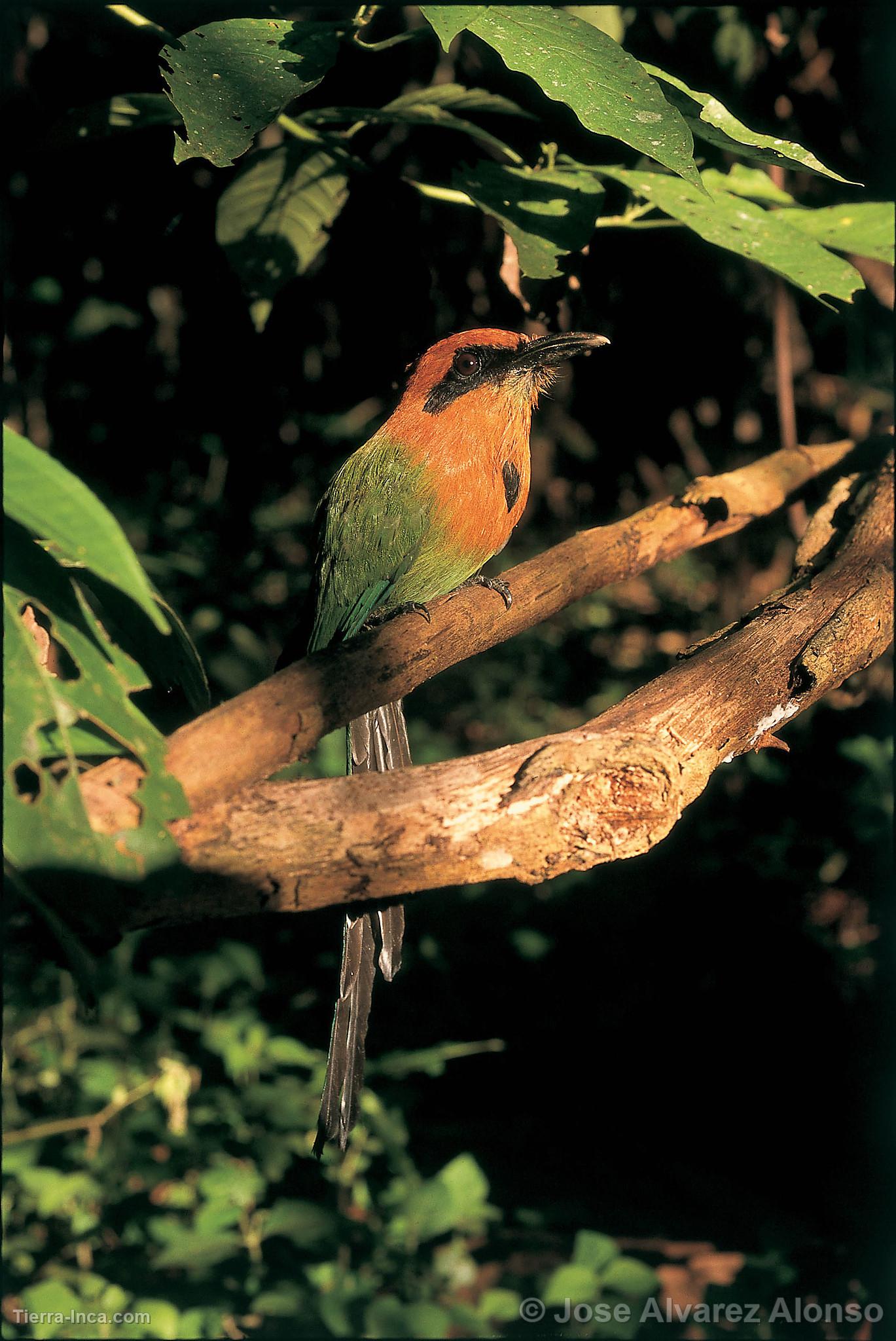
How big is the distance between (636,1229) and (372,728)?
1876 millimetres

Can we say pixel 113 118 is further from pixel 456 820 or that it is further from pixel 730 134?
pixel 456 820

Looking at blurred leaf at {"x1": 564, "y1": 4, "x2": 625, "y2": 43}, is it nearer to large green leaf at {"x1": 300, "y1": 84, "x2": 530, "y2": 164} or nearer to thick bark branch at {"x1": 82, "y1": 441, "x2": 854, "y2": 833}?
large green leaf at {"x1": 300, "y1": 84, "x2": 530, "y2": 164}

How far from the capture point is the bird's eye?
1.94 metres

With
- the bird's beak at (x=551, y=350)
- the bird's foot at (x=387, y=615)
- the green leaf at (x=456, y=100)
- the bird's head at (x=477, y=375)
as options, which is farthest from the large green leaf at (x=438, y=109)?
the bird's foot at (x=387, y=615)

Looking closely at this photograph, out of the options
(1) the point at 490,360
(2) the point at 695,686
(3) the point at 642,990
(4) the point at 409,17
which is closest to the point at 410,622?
(2) the point at 695,686

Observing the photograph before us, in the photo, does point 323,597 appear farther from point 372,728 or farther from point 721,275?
point 721,275

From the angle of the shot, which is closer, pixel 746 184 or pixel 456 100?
pixel 456 100

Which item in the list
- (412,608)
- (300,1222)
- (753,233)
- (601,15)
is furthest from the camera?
(300,1222)

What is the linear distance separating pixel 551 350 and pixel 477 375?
0.16 metres

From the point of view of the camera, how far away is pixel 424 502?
75.4 inches

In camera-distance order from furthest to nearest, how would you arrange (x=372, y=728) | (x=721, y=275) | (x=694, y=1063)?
(x=694, y=1063), (x=721, y=275), (x=372, y=728)

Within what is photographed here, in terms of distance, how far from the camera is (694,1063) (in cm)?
329

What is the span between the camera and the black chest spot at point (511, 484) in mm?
1992

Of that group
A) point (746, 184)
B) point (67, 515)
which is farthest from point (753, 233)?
point (67, 515)
